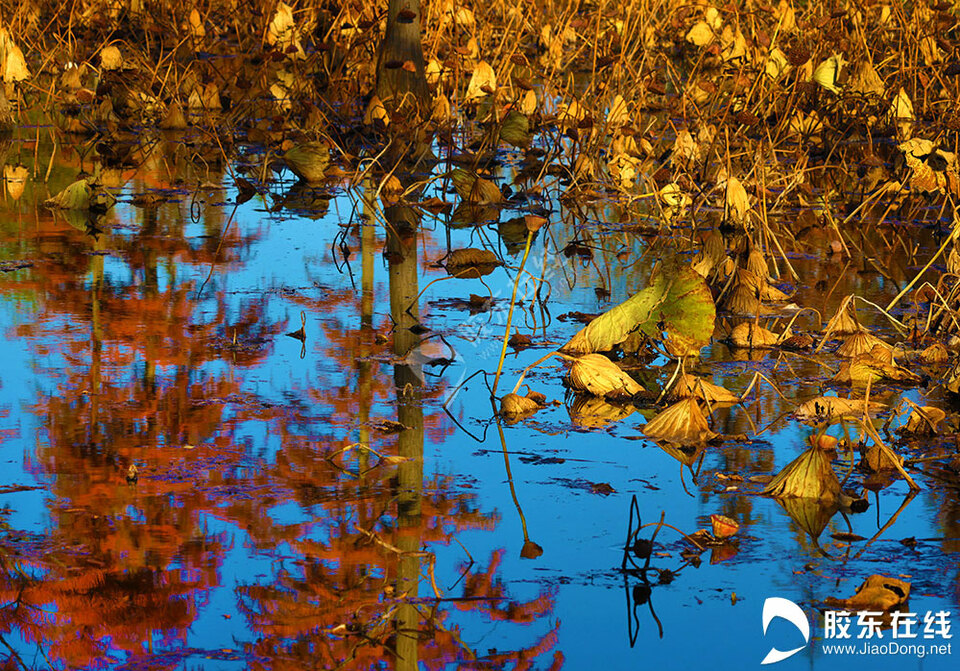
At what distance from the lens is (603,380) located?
4574mm

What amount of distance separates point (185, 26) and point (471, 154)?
490 cm

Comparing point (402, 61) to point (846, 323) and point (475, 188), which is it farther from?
point (846, 323)

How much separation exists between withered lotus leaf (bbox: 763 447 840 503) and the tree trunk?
5.25m

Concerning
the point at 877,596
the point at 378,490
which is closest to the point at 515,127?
the point at 378,490

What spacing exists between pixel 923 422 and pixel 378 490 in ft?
5.51

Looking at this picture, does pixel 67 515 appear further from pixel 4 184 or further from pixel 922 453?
pixel 4 184

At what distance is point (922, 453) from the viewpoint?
13.4ft

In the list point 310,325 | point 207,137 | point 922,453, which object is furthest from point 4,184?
point 922,453

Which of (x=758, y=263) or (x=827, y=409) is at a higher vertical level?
(x=758, y=263)

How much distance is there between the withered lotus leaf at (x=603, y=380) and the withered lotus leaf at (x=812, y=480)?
3.07ft

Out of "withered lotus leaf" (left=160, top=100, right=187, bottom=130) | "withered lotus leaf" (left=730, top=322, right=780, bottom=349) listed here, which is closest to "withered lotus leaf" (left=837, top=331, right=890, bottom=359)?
"withered lotus leaf" (left=730, top=322, right=780, bottom=349)

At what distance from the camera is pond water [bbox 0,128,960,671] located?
3.00 m

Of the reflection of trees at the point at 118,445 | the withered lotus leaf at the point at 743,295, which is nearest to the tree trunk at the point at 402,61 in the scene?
the reflection of trees at the point at 118,445

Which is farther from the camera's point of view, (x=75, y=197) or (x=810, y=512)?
(x=75, y=197)
